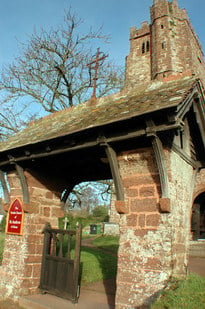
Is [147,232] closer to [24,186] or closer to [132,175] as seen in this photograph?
[132,175]

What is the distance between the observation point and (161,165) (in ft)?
12.5

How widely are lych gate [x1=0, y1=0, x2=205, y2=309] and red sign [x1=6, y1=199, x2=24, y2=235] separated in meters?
0.14

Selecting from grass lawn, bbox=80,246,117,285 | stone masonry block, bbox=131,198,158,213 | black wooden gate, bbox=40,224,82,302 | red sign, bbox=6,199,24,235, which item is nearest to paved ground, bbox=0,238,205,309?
black wooden gate, bbox=40,224,82,302

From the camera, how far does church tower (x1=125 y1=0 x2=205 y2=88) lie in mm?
22016

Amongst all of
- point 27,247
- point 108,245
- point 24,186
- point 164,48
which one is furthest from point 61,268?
point 164,48

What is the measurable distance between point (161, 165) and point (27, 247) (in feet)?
11.4

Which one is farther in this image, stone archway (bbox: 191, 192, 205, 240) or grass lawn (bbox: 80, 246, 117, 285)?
stone archway (bbox: 191, 192, 205, 240)

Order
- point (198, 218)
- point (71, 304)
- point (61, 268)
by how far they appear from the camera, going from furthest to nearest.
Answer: point (198, 218), point (61, 268), point (71, 304)

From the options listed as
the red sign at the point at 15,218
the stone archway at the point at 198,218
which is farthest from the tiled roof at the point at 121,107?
the stone archway at the point at 198,218

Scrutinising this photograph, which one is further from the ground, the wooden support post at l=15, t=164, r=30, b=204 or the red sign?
the wooden support post at l=15, t=164, r=30, b=204

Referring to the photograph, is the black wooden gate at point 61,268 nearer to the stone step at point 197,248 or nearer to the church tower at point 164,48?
the stone step at point 197,248

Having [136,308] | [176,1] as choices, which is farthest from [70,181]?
[176,1]

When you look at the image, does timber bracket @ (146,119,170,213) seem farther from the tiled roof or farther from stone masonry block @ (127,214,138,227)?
stone masonry block @ (127,214,138,227)

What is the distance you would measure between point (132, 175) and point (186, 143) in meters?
1.37
